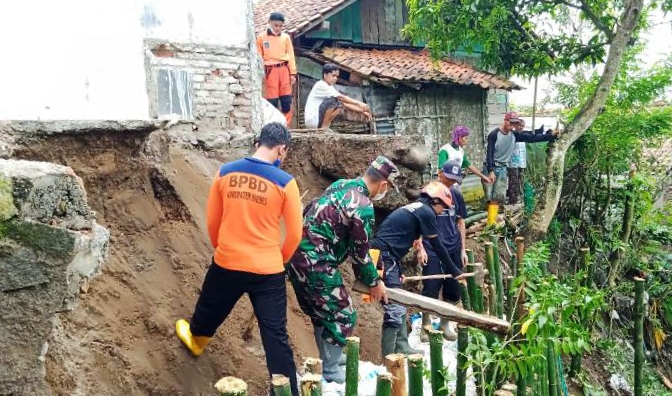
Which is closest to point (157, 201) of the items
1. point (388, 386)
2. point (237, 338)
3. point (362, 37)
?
A: point (237, 338)

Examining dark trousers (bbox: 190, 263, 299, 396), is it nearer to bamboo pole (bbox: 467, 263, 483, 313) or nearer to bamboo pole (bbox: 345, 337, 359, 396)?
bamboo pole (bbox: 345, 337, 359, 396)

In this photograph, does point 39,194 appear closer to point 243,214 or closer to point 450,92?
point 243,214

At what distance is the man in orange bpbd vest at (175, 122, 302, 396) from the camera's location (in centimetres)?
332

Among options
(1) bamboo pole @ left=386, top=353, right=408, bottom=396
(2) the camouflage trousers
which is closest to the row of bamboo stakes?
(1) bamboo pole @ left=386, top=353, right=408, bottom=396

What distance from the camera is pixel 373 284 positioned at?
389 centimetres

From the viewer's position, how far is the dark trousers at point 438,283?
542cm

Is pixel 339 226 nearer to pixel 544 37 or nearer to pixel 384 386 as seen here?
pixel 384 386

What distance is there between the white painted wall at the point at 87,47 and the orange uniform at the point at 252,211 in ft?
8.23

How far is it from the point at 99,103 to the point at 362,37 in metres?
7.51

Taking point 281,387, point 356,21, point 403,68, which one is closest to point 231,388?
point 281,387

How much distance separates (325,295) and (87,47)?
329 centimetres

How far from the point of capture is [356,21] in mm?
12008

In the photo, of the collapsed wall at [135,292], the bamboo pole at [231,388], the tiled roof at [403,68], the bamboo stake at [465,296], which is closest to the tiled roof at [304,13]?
the tiled roof at [403,68]

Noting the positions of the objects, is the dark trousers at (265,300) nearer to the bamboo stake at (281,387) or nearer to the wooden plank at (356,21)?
the bamboo stake at (281,387)
